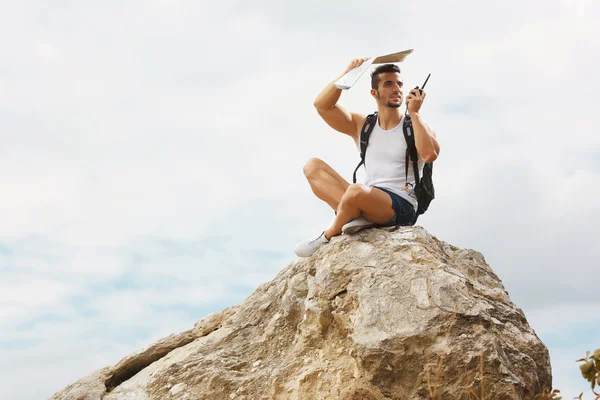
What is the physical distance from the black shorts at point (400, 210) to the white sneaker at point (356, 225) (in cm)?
23

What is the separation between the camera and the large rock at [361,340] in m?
6.35

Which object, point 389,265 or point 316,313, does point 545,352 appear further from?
point 316,313

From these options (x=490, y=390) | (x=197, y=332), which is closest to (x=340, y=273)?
(x=490, y=390)

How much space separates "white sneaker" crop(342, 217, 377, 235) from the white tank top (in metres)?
0.41

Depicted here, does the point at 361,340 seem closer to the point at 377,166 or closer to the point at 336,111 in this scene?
the point at 377,166

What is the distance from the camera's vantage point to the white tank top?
24.8 ft

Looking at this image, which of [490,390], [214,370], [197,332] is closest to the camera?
[490,390]

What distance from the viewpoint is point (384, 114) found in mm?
7793

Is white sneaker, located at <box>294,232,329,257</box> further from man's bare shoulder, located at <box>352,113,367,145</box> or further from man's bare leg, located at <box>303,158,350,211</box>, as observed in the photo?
man's bare shoulder, located at <box>352,113,367,145</box>

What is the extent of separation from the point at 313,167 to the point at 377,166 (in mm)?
650

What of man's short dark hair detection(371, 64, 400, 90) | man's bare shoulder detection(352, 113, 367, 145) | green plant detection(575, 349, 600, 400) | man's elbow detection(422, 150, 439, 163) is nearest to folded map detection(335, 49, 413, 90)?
man's short dark hair detection(371, 64, 400, 90)

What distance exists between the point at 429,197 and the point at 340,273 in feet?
4.26

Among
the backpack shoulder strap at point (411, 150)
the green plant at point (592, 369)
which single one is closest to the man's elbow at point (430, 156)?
the backpack shoulder strap at point (411, 150)

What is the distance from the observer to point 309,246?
301 inches
